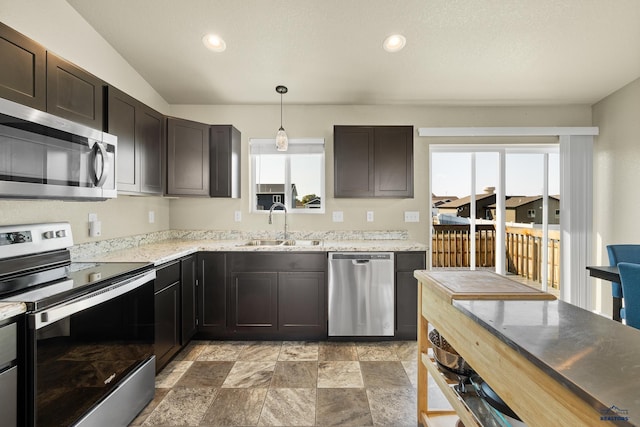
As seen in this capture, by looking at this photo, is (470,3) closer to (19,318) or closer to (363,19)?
(363,19)

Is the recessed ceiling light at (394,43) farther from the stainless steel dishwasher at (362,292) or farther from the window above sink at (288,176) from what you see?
the stainless steel dishwasher at (362,292)

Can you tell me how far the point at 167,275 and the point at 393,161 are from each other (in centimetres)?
235

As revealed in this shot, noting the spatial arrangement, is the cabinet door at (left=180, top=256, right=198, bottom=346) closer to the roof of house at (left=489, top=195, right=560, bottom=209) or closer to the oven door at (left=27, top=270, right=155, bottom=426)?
the oven door at (left=27, top=270, right=155, bottom=426)

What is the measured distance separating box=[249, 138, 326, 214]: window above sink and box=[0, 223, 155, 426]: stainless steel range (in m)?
1.74

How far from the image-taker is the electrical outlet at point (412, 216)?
138 inches

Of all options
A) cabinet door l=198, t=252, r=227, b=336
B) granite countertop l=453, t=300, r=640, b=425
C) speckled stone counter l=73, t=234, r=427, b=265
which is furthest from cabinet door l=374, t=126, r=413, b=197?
granite countertop l=453, t=300, r=640, b=425

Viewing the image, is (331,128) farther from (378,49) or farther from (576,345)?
(576,345)

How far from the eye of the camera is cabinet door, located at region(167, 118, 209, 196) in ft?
9.22

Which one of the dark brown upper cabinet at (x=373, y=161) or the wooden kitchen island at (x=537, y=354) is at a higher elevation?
the dark brown upper cabinet at (x=373, y=161)

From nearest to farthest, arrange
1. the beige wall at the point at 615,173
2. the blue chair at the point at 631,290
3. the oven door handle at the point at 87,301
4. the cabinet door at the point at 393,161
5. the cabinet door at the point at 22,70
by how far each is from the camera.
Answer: the oven door handle at the point at 87,301 → the cabinet door at the point at 22,70 → the blue chair at the point at 631,290 → the beige wall at the point at 615,173 → the cabinet door at the point at 393,161

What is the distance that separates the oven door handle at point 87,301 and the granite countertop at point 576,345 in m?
1.63

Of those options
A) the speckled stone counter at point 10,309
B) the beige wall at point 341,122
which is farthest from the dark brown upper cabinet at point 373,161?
the speckled stone counter at point 10,309

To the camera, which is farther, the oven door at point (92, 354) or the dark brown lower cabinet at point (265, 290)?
the dark brown lower cabinet at point (265, 290)

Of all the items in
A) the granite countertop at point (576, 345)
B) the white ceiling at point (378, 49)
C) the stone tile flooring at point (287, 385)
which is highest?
the white ceiling at point (378, 49)
